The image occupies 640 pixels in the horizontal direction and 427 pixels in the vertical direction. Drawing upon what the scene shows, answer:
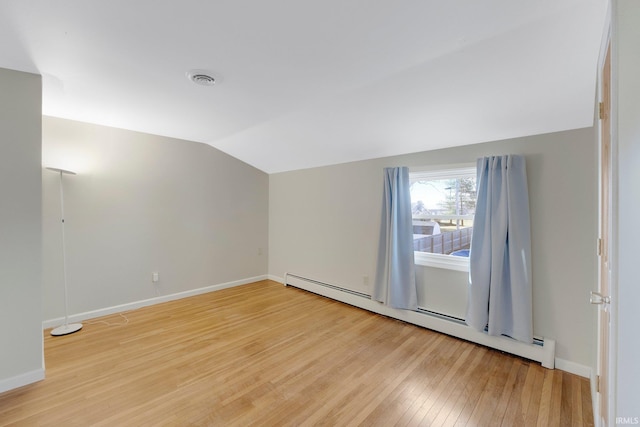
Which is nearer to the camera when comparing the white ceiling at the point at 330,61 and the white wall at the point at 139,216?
the white ceiling at the point at 330,61

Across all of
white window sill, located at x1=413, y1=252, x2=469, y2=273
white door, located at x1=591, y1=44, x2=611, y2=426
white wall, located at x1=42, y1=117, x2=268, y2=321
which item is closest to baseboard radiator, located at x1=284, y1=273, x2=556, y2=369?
white window sill, located at x1=413, y1=252, x2=469, y2=273

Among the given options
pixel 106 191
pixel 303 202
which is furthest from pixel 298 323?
pixel 106 191

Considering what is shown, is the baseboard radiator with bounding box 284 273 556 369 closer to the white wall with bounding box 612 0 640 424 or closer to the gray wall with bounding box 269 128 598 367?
the gray wall with bounding box 269 128 598 367

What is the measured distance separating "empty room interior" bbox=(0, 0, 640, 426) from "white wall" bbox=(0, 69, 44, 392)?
16 mm

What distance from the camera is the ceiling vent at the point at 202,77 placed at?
6.68ft

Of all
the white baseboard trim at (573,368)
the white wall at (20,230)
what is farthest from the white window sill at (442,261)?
the white wall at (20,230)

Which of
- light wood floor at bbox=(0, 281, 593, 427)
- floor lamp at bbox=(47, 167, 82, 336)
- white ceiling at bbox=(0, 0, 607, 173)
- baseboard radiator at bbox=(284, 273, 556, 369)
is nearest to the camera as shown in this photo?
white ceiling at bbox=(0, 0, 607, 173)

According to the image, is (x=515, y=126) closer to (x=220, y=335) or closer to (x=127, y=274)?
(x=220, y=335)

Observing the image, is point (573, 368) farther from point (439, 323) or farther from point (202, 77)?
point (202, 77)

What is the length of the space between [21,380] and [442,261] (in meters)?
3.89

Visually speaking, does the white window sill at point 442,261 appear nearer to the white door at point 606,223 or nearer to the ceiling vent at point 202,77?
the white door at point 606,223

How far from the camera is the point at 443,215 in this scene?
10.5 ft

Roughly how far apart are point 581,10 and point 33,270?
152 inches

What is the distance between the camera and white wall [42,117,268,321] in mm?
3092
